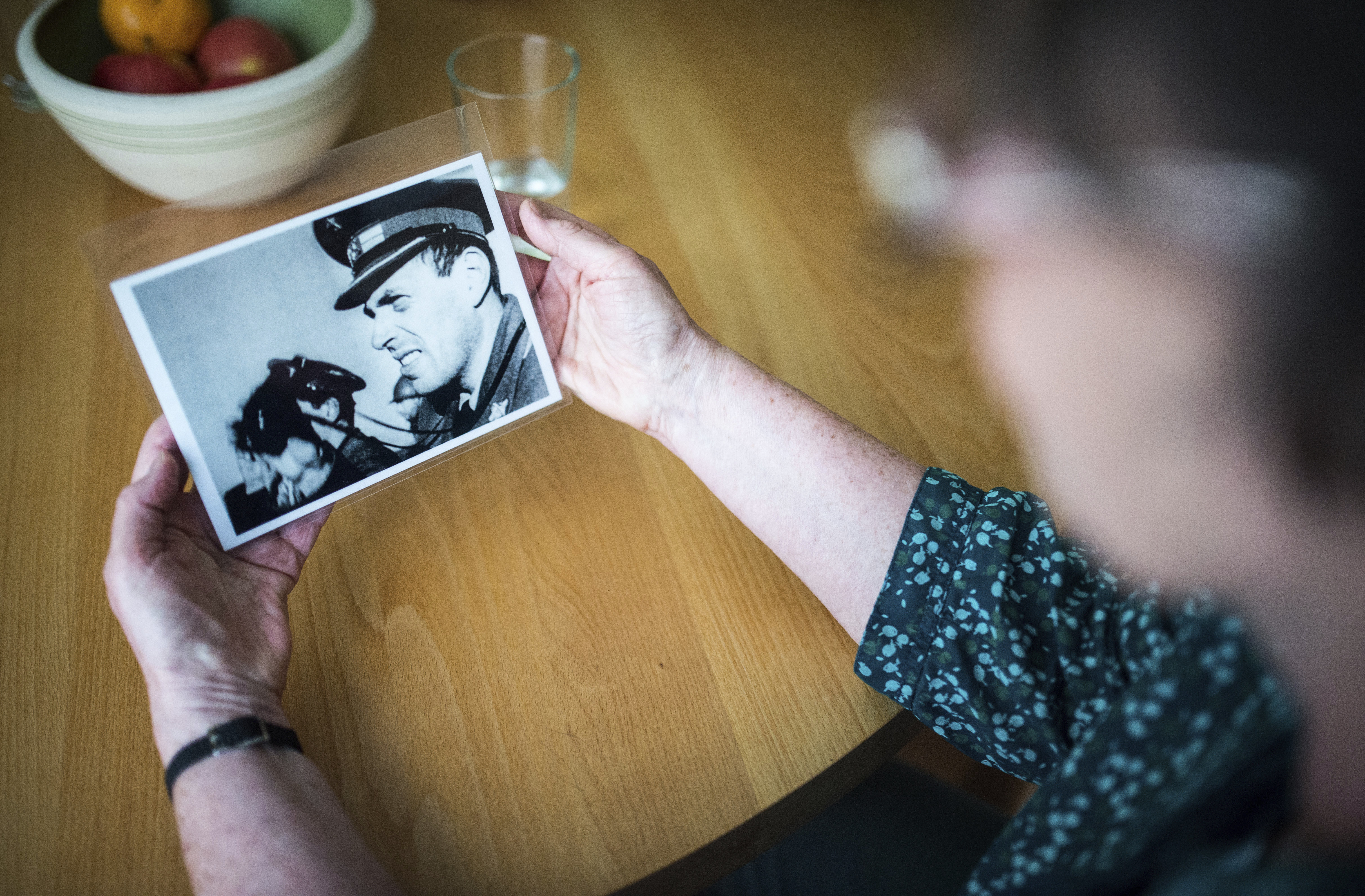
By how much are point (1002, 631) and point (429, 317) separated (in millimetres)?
542

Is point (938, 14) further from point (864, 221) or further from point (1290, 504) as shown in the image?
point (864, 221)

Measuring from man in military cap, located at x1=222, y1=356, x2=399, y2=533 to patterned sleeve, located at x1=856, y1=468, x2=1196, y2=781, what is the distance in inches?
18.2

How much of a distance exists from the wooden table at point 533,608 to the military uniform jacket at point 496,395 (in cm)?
5

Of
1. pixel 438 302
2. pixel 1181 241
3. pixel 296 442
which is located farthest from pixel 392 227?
pixel 1181 241

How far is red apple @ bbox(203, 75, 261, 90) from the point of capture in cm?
76

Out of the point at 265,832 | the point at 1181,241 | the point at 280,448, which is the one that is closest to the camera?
the point at 1181,241

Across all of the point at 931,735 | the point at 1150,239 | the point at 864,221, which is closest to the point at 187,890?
the point at 1150,239

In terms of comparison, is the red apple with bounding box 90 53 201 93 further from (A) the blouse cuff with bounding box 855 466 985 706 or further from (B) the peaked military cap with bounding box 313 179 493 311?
(A) the blouse cuff with bounding box 855 466 985 706

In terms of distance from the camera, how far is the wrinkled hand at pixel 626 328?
2.52 feet

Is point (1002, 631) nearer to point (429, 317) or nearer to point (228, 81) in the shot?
point (429, 317)

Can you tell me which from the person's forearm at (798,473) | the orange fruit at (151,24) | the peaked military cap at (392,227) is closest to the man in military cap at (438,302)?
the peaked military cap at (392,227)

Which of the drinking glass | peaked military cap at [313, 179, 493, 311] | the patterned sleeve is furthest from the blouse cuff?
the drinking glass

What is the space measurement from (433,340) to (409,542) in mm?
181

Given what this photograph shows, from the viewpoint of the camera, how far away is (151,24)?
2.63 feet
